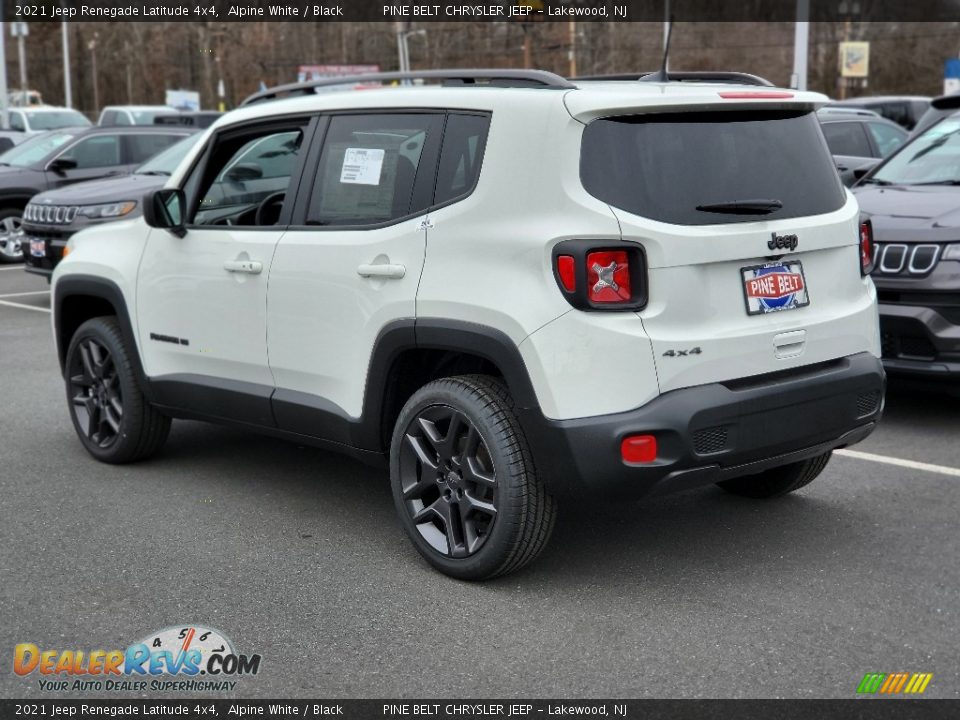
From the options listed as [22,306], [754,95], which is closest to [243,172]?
[754,95]

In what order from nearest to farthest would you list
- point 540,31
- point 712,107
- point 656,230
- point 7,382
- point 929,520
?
1. point 656,230
2. point 712,107
3. point 929,520
4. point 7,382
5. point 540,31

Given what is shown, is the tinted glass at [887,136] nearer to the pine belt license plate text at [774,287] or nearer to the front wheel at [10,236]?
the pine belt license plate text at [774,287]

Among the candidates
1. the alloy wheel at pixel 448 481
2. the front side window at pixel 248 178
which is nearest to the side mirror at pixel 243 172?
the front side window at pixel 248 178

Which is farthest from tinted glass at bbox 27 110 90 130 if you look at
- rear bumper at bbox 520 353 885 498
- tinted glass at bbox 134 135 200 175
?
rear bumper at bbox 520 353 885 498

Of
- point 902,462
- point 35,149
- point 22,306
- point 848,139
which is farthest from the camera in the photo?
point 35,149

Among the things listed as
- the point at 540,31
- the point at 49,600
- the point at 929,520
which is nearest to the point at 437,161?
the point at 49,600

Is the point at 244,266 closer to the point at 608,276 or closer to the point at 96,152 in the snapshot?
the point at 608,276

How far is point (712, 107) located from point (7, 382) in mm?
5761

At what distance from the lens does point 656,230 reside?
4.12 metres

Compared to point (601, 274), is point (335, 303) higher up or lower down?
lower down

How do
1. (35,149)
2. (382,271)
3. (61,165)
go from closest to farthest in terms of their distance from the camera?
(382,271) → (61,165) → (35,149)

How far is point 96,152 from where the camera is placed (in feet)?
51.7

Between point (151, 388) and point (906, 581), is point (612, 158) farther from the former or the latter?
point (151, 388)

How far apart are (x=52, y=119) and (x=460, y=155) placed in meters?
31.2
